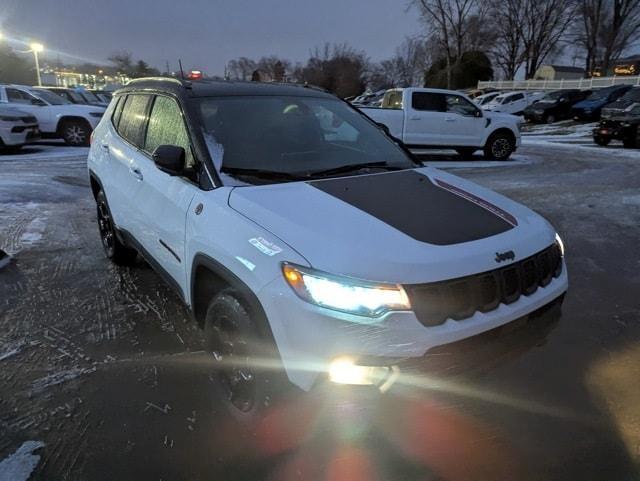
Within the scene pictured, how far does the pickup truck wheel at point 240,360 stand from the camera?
224cm

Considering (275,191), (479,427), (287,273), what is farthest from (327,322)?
(479,427)

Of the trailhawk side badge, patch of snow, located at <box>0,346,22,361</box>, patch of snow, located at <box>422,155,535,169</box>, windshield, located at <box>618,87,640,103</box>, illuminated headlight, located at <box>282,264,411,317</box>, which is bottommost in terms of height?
patch of snow, located at <box>0,346,22,361</box>

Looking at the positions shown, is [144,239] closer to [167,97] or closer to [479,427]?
[167,97]

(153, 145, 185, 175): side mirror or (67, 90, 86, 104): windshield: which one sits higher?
(67, 90, 86, 104): windshield

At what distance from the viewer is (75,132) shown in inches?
587

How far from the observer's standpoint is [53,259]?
5.06 m

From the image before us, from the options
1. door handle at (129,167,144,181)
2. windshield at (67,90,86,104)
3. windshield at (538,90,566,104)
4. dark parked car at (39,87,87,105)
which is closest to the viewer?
door handle at (129,167,144,181)

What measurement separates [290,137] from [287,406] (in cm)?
180

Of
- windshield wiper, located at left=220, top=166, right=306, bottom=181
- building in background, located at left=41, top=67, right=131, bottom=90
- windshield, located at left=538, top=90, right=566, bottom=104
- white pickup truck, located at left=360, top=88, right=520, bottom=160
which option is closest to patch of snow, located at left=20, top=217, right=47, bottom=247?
windshield wiper, located at left=220, top=166, right=306, bottom=181

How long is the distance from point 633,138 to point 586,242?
12059mm

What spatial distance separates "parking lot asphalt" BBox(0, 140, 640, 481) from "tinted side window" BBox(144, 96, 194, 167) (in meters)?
1.31

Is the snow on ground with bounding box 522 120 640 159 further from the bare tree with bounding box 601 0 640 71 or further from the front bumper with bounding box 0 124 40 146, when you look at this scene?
the bare tree with bounding box 601 0 640 71

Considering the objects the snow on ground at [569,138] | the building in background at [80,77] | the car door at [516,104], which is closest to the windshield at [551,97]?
the snow on ground at [569,138]

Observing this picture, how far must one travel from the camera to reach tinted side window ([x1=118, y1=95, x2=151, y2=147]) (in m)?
3.85
